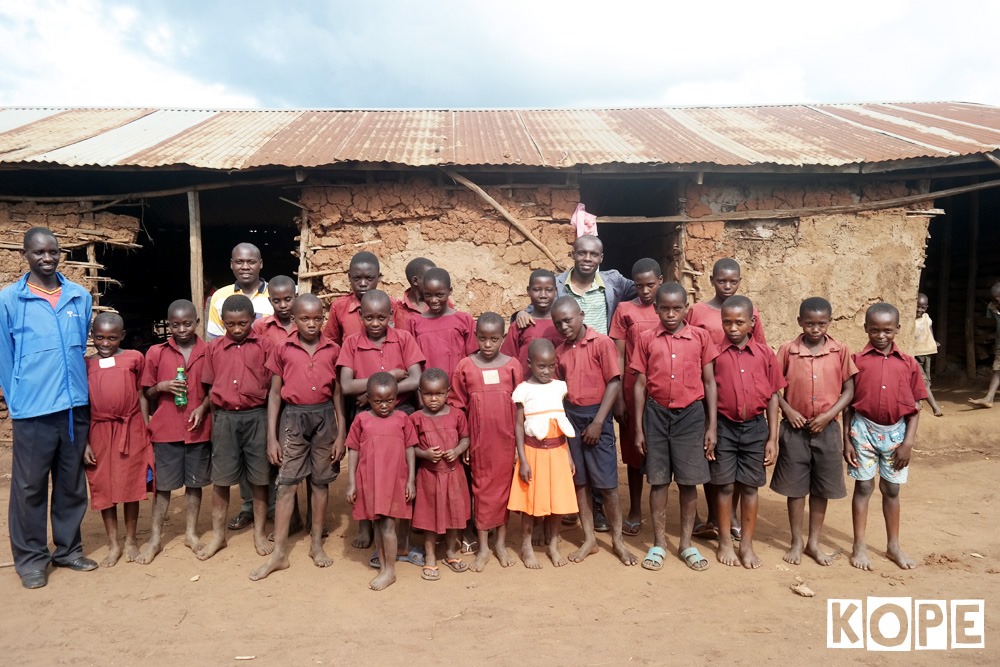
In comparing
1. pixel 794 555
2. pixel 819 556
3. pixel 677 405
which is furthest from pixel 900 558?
pixel 677 405

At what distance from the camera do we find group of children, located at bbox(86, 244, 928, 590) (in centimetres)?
312

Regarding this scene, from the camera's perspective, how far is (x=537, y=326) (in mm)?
3492

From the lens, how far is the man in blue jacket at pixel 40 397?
3.06 metres

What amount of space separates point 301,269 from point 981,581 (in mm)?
5026

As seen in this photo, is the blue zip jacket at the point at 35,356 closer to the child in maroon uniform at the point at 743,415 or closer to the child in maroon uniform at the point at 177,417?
the child in maroon uniform at the point at 177,417

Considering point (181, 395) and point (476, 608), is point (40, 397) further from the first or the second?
point (476, 608)

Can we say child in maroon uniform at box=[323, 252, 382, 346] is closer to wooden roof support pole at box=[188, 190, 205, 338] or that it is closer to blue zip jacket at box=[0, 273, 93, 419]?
blue zip jacket at box=[0, 273, 93, 419]

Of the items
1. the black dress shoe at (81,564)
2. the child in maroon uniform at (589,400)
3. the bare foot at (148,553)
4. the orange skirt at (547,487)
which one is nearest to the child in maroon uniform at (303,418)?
the bare foot at (148,553)

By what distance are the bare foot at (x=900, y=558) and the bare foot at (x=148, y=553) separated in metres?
4.06

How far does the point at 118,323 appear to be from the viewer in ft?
10.9

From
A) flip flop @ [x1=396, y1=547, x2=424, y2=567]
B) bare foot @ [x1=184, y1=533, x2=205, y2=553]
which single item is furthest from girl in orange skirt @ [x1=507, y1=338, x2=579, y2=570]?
bare foot @ [x1=184, y1=533, x2=205, y2=553]

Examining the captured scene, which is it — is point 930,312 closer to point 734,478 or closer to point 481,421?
point 734,478

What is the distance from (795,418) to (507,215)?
290cm

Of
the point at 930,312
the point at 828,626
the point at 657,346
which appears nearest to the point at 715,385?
the point at 657,346
